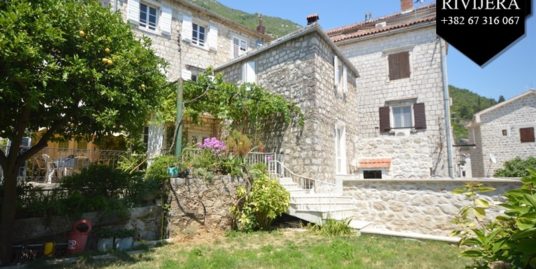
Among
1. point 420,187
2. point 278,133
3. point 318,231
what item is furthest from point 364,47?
point 318,231

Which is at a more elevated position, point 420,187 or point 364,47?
point 364,47

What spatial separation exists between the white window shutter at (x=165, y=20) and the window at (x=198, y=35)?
1670mm

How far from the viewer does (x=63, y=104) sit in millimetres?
4941

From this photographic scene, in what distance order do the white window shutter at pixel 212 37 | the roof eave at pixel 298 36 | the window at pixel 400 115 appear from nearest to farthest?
the roof eave at pixel 298 36 < the window at pixel 400 115 < the white window shutter at pixel 212 37

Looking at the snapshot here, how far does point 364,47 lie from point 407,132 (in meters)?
5.00

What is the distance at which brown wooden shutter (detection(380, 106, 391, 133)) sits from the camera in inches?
584

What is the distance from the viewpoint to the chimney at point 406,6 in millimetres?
18922

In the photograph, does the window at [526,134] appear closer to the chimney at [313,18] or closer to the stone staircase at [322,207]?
the chimney at [313,18]

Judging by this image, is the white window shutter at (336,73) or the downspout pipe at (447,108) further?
the downspout pipe at (447,108)

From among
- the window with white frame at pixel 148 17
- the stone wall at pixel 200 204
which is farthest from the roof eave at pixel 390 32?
the stone wall at pixel 200 204

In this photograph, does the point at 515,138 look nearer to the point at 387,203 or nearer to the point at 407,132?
the point at 407,132

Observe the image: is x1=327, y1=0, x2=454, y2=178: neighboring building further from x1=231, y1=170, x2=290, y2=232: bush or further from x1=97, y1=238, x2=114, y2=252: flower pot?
x1=97, y1=238, x2=114, y2=252: flower pot

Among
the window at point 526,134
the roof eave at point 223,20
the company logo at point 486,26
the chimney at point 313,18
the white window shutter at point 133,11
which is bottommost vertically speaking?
the company logo at point 486,26

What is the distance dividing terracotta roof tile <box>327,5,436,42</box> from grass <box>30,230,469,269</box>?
38.4ft
